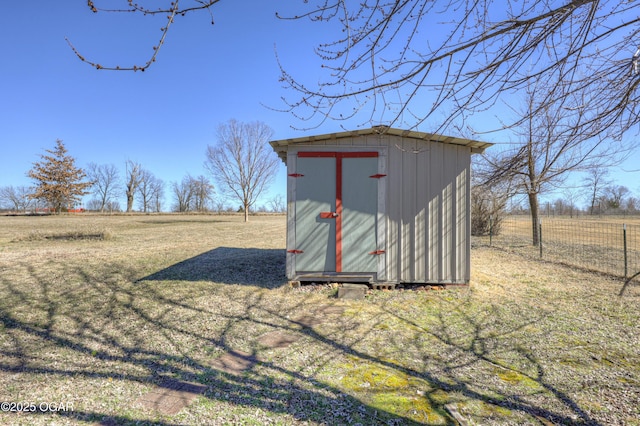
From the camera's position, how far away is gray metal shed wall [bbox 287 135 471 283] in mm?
5445

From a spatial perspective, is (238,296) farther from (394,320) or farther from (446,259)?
(446,259)

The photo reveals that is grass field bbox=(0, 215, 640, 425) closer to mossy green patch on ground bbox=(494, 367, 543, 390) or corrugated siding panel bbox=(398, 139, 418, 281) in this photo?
mossy green patch on ground bbox=(494, 367, 543, 390)

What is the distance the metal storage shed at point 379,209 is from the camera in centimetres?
543

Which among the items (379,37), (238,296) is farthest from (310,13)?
(238,296)

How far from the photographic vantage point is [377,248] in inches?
214

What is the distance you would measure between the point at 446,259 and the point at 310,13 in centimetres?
460

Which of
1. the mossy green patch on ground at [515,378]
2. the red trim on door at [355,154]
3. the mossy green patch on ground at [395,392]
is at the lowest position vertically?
the mossy green patch on ground at [515,378]

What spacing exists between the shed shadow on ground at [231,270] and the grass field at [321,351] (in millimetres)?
144

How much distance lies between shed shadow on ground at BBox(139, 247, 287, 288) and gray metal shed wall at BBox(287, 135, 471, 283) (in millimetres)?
1463

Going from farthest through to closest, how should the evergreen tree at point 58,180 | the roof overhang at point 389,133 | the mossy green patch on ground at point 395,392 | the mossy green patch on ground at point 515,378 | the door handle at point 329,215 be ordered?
the evergreen tree at point 58,180
the door handle at point 329,215
the roof overhang at point 389,133
the mossy green patch on ground at point 515,378
the mossy green patch on ground at point 395,392

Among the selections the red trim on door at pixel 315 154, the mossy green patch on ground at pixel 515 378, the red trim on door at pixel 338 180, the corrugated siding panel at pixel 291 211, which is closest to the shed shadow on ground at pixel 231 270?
the corrugated siding panel at pixel 291 211

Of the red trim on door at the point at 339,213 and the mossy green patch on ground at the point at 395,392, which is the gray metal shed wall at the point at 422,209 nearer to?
the red trim on door at the point at 339,213

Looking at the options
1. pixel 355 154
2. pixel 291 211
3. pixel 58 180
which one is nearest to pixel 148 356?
pixel 291 211

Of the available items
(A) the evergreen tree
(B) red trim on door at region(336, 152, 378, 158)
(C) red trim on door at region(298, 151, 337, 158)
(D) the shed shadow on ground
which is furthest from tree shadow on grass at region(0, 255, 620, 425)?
(A) the evergreen tree
